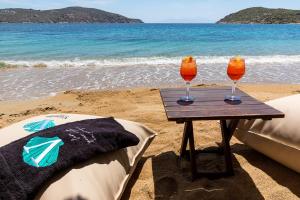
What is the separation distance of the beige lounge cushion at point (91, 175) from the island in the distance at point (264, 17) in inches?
4194

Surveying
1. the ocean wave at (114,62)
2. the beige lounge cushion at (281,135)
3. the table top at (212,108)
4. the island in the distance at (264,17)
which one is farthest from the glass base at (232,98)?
the island in the distance at (264,17)

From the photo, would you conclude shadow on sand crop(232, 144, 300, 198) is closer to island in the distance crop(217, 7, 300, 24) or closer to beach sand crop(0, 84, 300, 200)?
beach sand crop(0, 84, 300, 200)

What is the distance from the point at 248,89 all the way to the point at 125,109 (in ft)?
11.0

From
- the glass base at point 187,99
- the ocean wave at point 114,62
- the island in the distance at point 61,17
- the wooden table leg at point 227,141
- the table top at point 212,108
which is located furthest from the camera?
the island in the distance at point 61,17

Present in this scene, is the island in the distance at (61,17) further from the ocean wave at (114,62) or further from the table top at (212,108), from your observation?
the table top at (212,108)

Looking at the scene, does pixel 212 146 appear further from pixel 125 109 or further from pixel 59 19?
pixel 59 19

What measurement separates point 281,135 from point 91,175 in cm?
184

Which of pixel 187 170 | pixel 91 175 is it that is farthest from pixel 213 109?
pixel 91 175

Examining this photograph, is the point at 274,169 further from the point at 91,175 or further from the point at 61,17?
the point at 61,17

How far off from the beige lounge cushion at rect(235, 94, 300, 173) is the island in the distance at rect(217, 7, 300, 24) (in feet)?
346

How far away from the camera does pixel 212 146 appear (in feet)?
13.1

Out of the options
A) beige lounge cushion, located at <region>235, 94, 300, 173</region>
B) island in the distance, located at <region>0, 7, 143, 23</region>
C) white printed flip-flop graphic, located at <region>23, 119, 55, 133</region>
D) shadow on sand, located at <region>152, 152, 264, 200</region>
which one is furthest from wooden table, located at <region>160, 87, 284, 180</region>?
island in the distance, located at <region>0, 7, 143, 23</region>

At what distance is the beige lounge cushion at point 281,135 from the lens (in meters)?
3.03

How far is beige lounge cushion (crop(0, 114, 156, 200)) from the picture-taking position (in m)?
2.18
